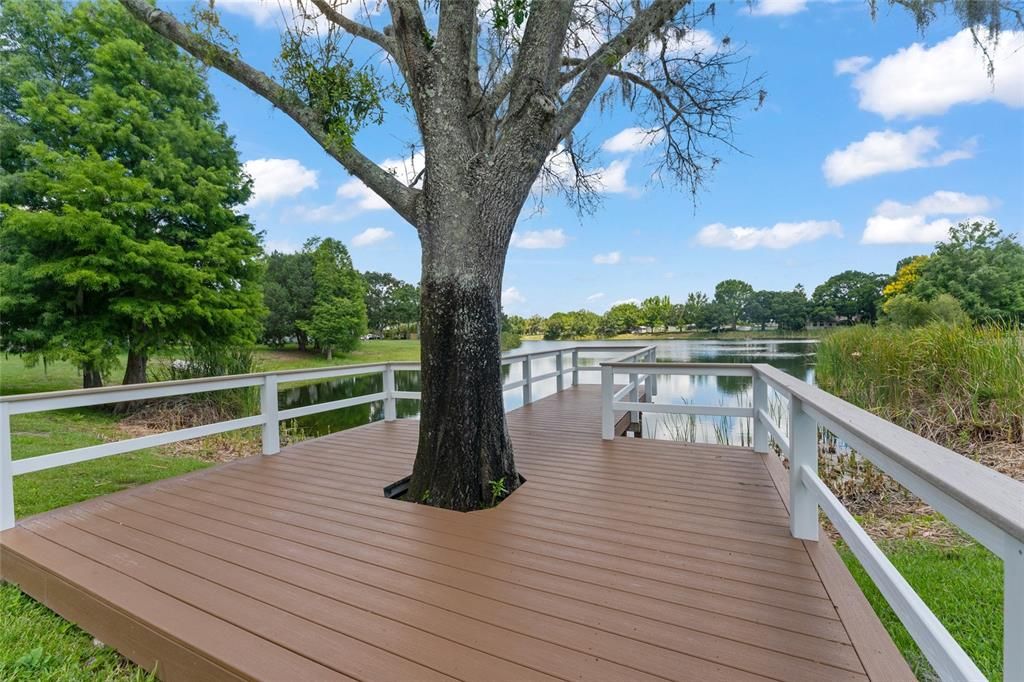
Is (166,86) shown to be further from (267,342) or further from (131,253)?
(267,342)

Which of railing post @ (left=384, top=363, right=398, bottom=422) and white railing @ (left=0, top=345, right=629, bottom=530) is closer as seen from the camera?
white railing @ (left=0, top=345, right=629, bottom=530)

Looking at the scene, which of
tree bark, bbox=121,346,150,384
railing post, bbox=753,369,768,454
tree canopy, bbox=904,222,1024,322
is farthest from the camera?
tree canopy, bbox=904,222,1024,322

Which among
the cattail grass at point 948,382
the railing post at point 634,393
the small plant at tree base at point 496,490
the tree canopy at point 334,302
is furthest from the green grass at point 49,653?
the tree canopy at point 334,302

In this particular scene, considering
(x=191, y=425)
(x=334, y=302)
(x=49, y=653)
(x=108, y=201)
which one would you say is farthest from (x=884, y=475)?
(x=334, y=302)

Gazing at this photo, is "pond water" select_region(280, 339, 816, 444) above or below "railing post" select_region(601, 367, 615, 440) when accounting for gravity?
below

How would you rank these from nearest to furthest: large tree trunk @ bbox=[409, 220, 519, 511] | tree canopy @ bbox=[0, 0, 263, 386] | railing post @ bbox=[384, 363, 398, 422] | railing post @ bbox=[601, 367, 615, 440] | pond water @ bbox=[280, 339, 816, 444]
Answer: large tree trunk @ bbox=[409, 220, 519, 511] < railing post @ bbox=[601, 367, 615, 440] < railing post @ bbox=[384, 363, 398, 422] < tree canopy @ bbox=[0, 0, 263, 386] < pond water @ bbox=[280, 339, 816, 444]

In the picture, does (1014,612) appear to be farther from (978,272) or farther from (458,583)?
(978,272)

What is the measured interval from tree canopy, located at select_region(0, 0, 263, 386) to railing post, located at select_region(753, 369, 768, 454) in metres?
8.66

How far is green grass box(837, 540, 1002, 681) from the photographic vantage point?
189 cm

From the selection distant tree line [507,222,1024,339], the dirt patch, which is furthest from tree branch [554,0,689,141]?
distant tree line [507,222,1024,339]

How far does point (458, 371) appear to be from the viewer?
291 cm

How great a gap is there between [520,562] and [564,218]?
4.77 meters

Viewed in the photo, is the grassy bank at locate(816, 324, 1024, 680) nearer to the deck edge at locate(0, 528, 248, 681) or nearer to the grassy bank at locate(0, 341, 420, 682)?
the deck edge at locate(0, 528, 248, 681)

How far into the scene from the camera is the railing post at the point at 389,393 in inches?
210
